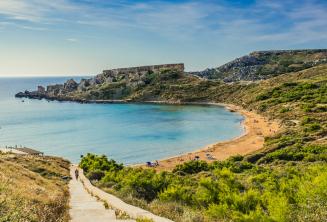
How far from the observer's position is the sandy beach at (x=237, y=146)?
51.4 meters

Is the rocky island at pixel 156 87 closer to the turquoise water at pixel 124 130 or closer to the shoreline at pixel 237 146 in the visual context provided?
the turquoise water at pixel 124 130

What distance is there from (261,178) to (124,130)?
6177cm

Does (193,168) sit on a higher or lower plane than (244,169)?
lower

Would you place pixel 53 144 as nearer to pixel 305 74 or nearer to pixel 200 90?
pixel 200 90

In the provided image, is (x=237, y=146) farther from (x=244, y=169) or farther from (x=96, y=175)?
(x=96, y=175)

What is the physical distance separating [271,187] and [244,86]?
11978cm

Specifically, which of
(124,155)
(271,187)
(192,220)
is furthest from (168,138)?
(192,220)

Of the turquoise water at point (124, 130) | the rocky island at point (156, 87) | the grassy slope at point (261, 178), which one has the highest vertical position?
the rocky island at point (156, 87)

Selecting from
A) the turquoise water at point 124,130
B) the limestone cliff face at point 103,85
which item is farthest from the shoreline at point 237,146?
the limestone cliff face at point 103,85

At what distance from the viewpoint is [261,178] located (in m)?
23.6

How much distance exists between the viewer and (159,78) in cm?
16275

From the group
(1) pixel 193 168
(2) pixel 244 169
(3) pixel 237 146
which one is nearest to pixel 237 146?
(3) pixel 237 146

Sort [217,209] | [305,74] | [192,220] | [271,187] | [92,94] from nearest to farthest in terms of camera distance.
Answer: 1. [192,220]
2. [217,209]
3. [271,187]
4. [305,74]
5. [92,94]

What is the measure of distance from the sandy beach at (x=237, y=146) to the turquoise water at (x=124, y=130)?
320 centimetres
